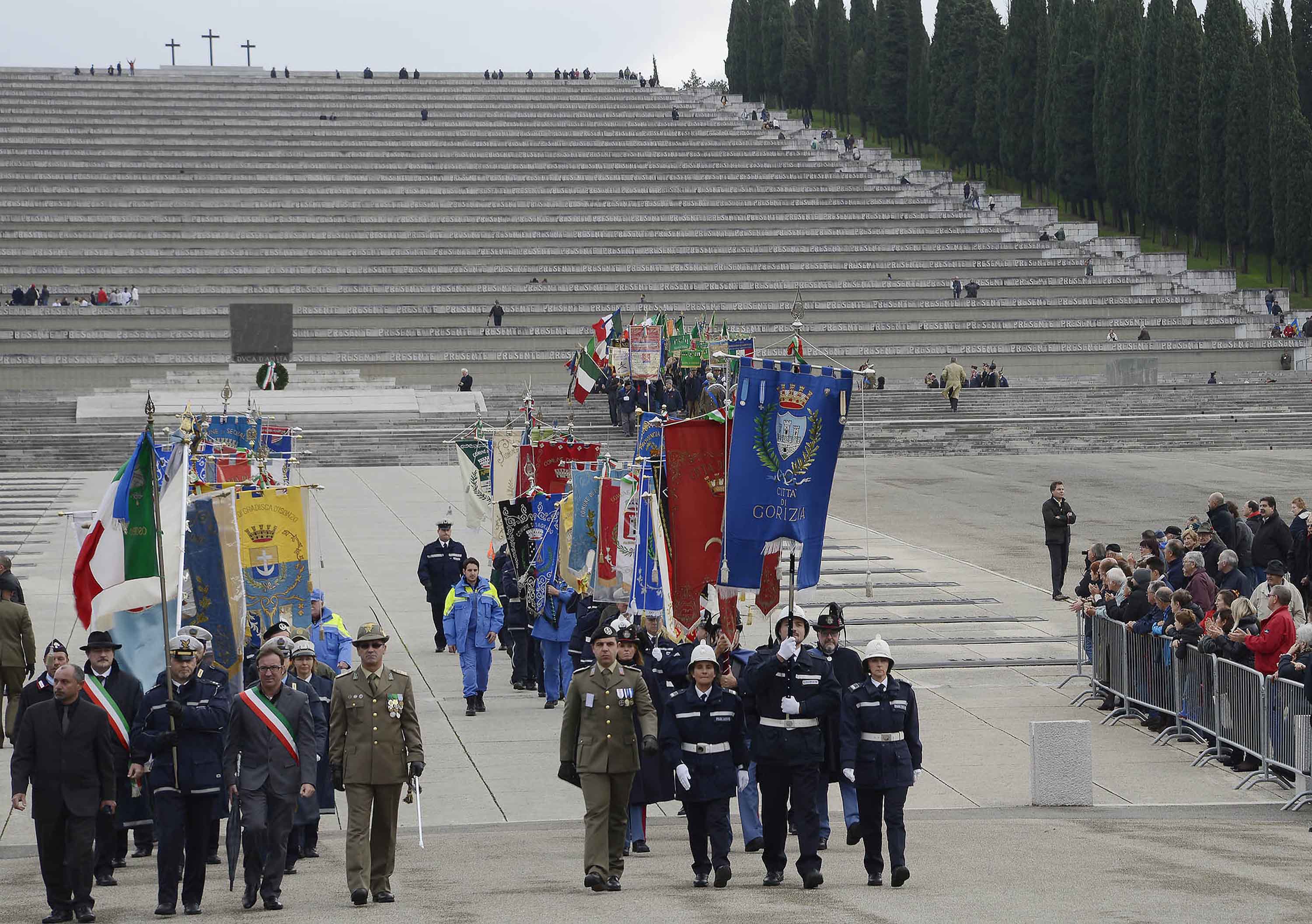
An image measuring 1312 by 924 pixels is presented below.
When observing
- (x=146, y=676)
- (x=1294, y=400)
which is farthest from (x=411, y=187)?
(x=146, y=676)

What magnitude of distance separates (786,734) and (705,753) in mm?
445

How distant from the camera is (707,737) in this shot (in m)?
9.44

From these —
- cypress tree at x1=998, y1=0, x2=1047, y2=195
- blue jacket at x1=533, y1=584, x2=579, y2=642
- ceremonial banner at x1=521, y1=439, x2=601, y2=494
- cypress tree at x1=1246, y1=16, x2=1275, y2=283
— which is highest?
cypress tree at x1=998, y1=0, x2=1047, y2=195

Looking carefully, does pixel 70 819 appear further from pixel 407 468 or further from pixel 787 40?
pixel 787 40

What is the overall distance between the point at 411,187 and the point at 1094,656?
55650 mm

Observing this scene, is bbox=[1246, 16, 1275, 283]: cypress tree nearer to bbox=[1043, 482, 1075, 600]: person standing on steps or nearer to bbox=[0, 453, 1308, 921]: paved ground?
bbox=[0, 453, 1308, 921]: paved ground

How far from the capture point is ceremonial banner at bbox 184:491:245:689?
1150 cm

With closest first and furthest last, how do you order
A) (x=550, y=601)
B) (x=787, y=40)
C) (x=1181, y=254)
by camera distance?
(x=550, y=601) < (x=1181, y=254) < (x=787, y=40)

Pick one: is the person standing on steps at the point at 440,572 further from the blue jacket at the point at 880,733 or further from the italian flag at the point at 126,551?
the blue jacket at the point at 880,733

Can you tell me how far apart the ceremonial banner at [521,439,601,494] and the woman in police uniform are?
25.3 ft

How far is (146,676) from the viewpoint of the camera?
424 inches

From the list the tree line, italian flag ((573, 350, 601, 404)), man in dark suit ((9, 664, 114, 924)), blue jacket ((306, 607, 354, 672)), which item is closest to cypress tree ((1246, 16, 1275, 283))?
the tree line

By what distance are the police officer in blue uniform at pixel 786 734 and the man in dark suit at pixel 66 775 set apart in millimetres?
3418

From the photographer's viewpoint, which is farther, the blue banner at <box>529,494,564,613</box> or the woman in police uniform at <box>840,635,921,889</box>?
the blue banner at <box>529,494,564,613</box>
